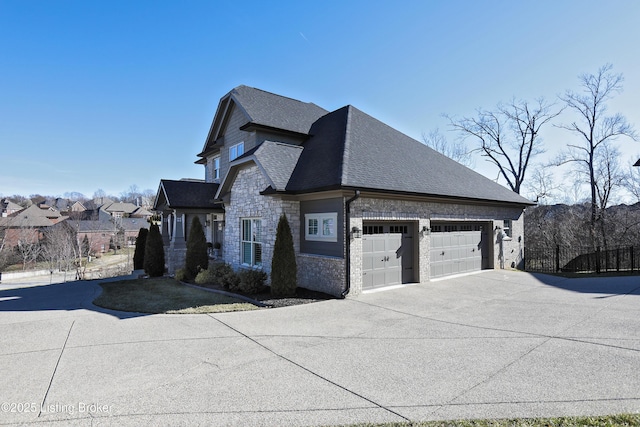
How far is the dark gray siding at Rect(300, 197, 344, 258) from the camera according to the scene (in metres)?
10.4

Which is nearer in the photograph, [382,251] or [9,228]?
[382,251]

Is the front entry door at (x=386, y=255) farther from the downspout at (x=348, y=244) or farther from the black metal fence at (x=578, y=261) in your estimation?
the black metal fence at (x=578, y=261)

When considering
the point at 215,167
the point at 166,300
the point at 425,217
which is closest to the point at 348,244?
the point at 425,217

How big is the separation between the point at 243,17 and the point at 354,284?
1012 centimetres

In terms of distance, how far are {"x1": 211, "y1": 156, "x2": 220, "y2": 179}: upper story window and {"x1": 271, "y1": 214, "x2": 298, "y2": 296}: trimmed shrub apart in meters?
11.5

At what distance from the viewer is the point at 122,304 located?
32.4ft

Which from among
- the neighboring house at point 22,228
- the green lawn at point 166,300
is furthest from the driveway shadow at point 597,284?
the neighboring house at point 22,228

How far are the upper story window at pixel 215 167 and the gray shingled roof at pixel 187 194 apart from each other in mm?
1486

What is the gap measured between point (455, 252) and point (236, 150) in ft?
39.5

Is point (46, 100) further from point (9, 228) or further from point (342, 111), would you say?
point (9, 228)

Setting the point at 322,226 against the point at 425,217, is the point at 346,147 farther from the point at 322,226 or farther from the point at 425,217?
Result: the point at 425,217

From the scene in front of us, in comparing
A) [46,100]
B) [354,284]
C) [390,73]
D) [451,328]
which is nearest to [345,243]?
[354,284]

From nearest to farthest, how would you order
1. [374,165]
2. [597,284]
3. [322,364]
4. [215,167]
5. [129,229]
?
[322,364], [374,165], [597,284], [215,167], [129,229]

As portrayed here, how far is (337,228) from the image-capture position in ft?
34.6
